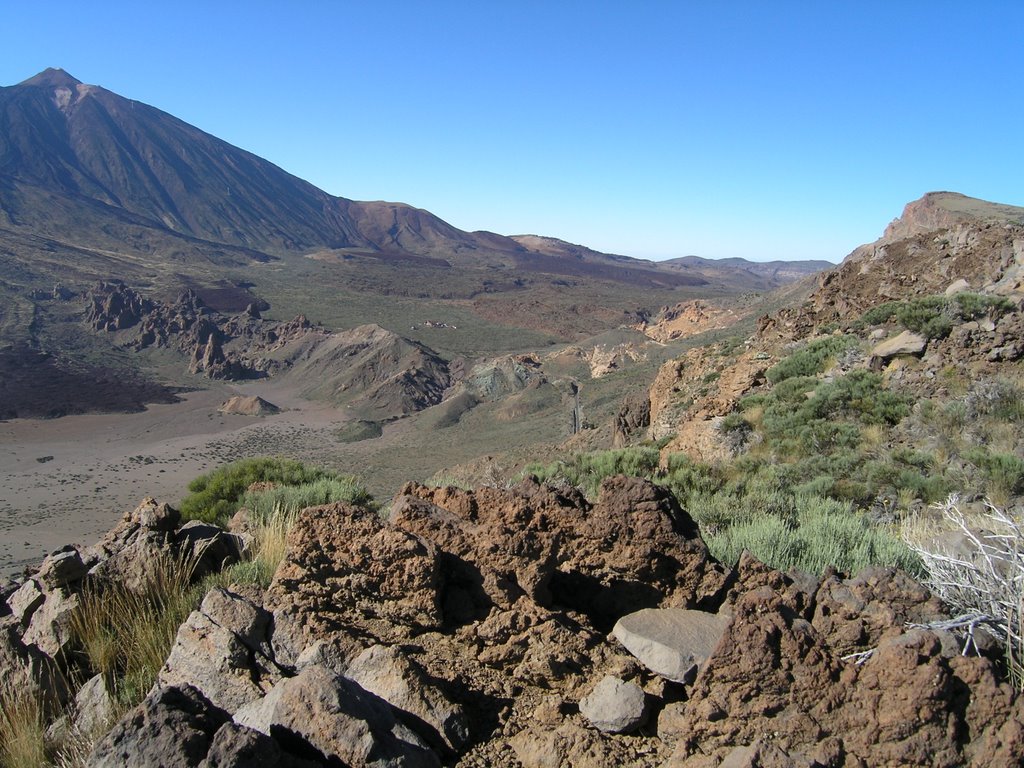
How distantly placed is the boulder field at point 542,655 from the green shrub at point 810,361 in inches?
350

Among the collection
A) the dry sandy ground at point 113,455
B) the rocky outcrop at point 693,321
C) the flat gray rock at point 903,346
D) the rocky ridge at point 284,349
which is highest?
the rocky outcrop at point 693,321

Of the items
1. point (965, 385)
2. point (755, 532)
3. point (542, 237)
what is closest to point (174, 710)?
point (755, 532)

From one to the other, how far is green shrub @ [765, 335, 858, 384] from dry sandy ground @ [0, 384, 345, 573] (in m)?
14.0

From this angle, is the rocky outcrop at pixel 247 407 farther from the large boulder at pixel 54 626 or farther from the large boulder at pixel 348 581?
the large boulder at pixel 348 581

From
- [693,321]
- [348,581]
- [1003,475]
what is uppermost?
[693,321]

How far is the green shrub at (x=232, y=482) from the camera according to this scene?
7590 millimetres

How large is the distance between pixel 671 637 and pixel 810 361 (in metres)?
9.86

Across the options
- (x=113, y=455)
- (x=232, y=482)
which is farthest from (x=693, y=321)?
(x=232, y=482)

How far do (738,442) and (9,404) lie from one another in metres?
35.5

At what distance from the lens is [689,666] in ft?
7.63

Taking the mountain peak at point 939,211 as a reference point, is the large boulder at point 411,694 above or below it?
below

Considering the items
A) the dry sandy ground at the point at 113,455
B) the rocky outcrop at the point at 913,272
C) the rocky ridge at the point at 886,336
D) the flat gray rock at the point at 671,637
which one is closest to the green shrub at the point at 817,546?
the flat gray rock at the point at 671,637

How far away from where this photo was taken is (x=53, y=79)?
443 ft

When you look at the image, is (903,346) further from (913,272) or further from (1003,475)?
(913,272)
